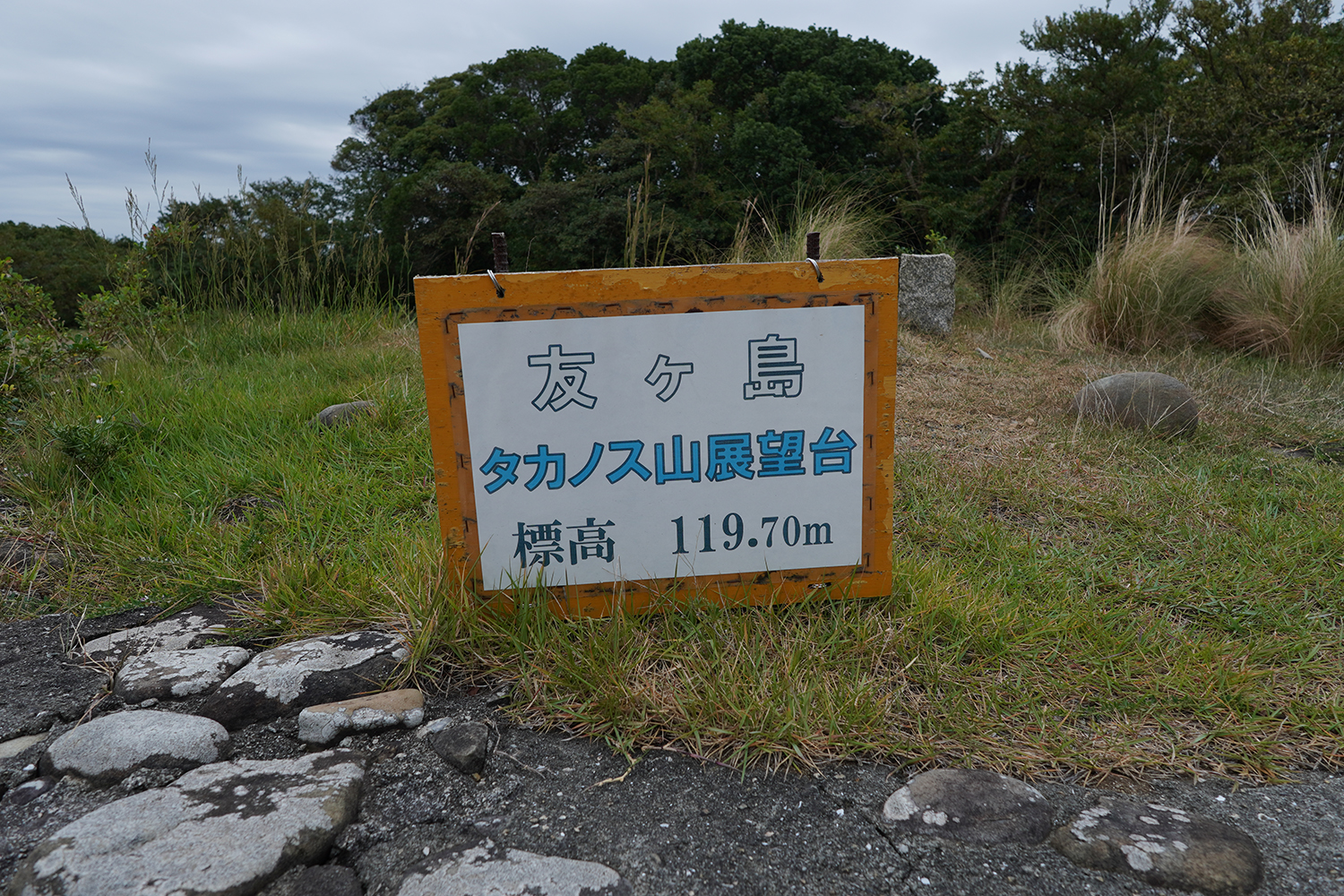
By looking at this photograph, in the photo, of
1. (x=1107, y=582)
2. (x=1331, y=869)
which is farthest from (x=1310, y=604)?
(x=1331, y=869)

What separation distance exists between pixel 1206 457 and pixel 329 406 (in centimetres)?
329

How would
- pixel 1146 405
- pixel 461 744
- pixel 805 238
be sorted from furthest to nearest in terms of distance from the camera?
pixel 805 238
pixel 1146 405
pixel 461 744

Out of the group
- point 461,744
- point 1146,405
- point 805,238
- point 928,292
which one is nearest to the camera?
point 461,744

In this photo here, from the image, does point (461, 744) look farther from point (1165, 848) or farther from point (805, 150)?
point (805, 150)

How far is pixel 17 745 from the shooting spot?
1.45 meters

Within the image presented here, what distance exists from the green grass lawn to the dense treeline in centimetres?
212

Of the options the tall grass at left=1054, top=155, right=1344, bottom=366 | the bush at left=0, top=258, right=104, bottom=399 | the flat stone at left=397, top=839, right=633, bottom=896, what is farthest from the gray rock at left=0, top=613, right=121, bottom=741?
the tall grass at left=1054, top=155, right=1344, bottom=366

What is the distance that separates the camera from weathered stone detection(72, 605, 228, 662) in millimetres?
1747

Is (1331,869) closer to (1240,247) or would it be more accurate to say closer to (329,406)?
(329,406)

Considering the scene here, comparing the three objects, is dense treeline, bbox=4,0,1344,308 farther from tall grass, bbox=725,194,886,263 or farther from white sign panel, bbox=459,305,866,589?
white sign panel, bbox=459,305,866,589

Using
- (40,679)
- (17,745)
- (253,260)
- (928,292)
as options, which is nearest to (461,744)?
(17,745)

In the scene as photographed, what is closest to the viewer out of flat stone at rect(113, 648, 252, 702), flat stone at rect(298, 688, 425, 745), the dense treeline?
flat stone at rect(298, 688, 425, 745)

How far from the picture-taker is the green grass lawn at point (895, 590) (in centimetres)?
149

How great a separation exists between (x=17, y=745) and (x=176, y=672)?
0.26 m
